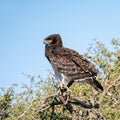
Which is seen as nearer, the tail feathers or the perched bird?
the tail feathers

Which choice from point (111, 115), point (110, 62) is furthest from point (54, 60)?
point (110, 62)

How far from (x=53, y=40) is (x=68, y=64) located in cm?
127

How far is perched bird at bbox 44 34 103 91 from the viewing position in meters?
12.8

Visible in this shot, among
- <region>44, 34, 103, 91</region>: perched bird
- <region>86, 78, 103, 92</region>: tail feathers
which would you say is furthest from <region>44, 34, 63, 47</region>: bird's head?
<region>86, 78, 103, 92</region>: tail feathers

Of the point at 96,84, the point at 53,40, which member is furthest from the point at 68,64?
the point at 96,84

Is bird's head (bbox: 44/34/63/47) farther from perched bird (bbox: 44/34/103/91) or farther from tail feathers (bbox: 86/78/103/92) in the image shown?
tail feathers (bbox: 86/78/103/92)

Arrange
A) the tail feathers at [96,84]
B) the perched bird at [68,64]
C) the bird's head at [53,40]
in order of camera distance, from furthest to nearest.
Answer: the bird's head at [53,40] → the perched bird at [68,64] → the tail feathers at [96,84]

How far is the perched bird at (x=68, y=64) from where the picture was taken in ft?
41.9

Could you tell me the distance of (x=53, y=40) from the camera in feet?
48.0

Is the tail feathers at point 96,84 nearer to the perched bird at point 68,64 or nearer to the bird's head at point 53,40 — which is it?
the perched bird at point 68,64

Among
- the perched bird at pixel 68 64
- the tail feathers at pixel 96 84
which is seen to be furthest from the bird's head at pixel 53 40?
the tail feathers at pixel 96 84

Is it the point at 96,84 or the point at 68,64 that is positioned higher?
the point at 68,64

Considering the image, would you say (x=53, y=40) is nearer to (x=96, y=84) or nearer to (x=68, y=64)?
(x=68, y=64)

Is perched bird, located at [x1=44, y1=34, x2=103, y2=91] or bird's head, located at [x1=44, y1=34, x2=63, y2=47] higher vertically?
bird's head, located at [x1=44, y1=34, x2=63, y2=47]
